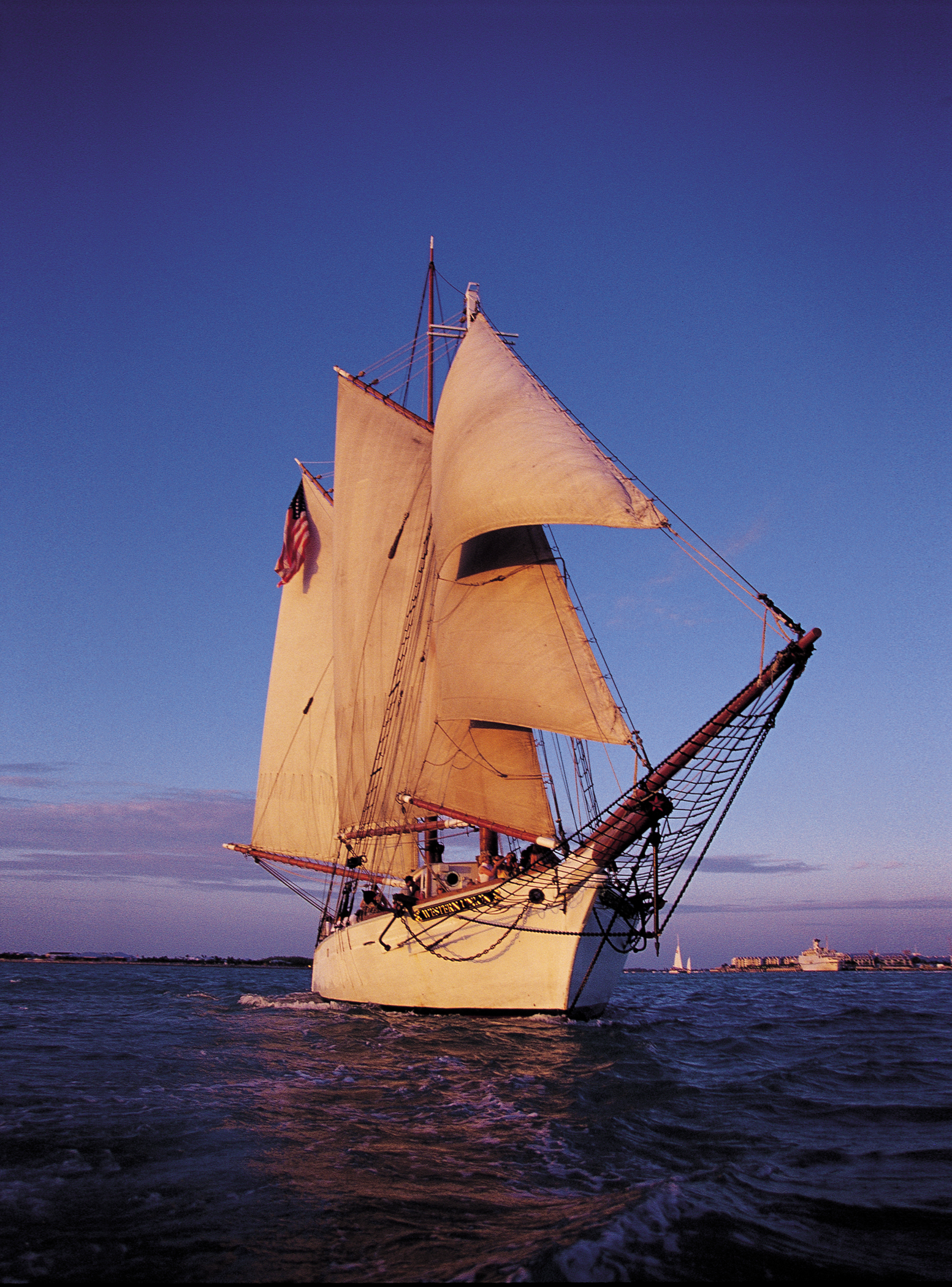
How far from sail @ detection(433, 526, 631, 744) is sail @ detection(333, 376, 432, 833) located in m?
6.63

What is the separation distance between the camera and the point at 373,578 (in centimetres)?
3033

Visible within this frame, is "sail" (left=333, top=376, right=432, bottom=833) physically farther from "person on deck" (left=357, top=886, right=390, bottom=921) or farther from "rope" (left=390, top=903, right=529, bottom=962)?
"rope" (left=390, top=903, right=529, bottom=962)

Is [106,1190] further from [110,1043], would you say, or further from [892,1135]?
[110,1043]

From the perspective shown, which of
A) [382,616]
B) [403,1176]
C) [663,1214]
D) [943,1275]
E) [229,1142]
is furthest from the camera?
[382,616]

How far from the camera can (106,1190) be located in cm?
591

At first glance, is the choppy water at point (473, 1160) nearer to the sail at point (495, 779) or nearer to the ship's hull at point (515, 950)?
the ship's hull at point (515, 950)

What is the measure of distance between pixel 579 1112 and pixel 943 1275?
5.06 meters

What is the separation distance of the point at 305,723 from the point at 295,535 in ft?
27.7

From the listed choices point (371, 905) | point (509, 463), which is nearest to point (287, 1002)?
point (371, 905)

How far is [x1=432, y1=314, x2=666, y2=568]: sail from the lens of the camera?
16.6 metres

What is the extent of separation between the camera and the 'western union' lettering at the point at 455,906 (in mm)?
18047

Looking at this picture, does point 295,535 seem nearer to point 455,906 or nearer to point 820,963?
point 455,906

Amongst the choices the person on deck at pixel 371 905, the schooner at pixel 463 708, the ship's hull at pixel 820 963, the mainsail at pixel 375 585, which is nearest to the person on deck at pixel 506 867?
the schooner at pixel 463 708

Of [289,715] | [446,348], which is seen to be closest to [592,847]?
[289,715]
